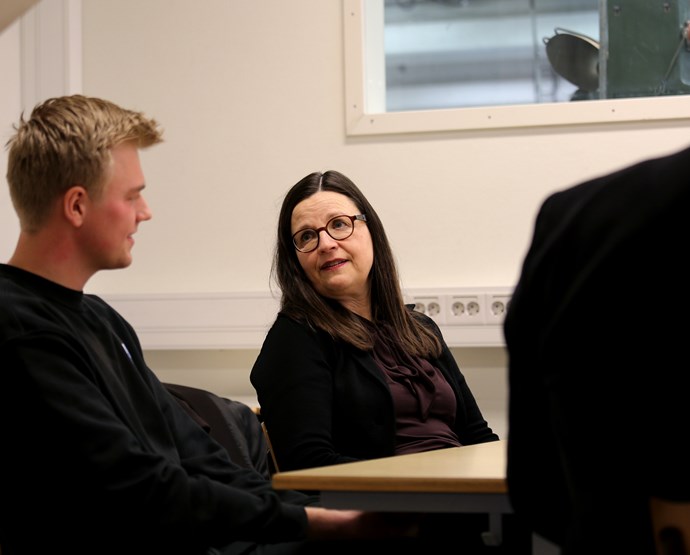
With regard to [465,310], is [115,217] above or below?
above

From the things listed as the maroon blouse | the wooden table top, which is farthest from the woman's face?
the wooden table top

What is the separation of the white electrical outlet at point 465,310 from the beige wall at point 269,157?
11 centimetres

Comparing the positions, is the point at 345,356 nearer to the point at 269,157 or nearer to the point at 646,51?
the point at 269,157

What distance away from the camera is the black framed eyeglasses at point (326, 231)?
96.8 inches

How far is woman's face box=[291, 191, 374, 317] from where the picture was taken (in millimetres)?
2428

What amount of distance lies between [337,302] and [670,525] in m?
1.52

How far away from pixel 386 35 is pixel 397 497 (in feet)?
8.93

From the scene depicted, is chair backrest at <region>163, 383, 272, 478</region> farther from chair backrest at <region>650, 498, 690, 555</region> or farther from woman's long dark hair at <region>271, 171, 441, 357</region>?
chair backrest at <region>650, 498, 690, 555</region>

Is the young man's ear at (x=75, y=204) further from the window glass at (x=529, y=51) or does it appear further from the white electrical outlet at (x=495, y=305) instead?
the window glass at (x=529, y=51)

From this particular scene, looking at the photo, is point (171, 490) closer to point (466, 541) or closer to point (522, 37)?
point (466, 541)

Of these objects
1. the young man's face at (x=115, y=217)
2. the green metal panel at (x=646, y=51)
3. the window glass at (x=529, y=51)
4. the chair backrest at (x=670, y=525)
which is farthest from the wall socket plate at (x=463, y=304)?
the chair backrest at (x=670, y=525)

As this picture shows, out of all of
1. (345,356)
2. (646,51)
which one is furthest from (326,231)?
(646,51)

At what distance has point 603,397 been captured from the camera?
3.07 ft

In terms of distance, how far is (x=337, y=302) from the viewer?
2.46 meters
